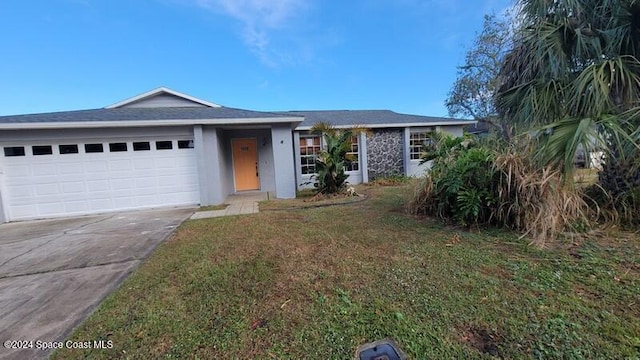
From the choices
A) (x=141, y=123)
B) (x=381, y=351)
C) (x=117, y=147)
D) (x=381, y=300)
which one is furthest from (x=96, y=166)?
(x=381, y=351)

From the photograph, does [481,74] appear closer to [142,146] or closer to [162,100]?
[162,100]

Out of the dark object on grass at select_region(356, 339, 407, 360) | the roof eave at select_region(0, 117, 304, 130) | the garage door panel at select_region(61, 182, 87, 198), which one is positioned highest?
the roof eave at select_region(0, 117, 304, 130)

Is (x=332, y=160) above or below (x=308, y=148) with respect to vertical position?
below

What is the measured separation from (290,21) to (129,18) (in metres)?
6.08

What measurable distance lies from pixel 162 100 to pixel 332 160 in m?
7.95

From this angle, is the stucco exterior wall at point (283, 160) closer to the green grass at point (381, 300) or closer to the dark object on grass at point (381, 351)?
the green grass at point (381, 300)

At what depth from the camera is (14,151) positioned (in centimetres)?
774

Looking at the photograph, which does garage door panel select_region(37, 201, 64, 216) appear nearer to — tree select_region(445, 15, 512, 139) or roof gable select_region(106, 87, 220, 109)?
roof gable select_region(106, 87, 220, 109)

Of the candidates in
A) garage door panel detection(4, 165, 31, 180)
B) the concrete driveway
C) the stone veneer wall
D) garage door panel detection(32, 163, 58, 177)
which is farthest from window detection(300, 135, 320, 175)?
garage door panel detection(4, 165, 31, 180)

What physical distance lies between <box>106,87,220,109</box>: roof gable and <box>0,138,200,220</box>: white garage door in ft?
11.5

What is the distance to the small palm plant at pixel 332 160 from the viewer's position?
29.8 feet

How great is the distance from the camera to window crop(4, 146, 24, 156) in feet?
25.3

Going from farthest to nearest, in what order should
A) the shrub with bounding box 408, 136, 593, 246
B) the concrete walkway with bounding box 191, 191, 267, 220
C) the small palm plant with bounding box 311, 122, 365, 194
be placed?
the small palm plant with bounding box 311, 122, 365, 194 → the concrete walkway with bounding box 191, 191, 267, 220 → the shrub with bounding box 408, 136, 593, 246

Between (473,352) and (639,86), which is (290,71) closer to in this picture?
(639,86)
